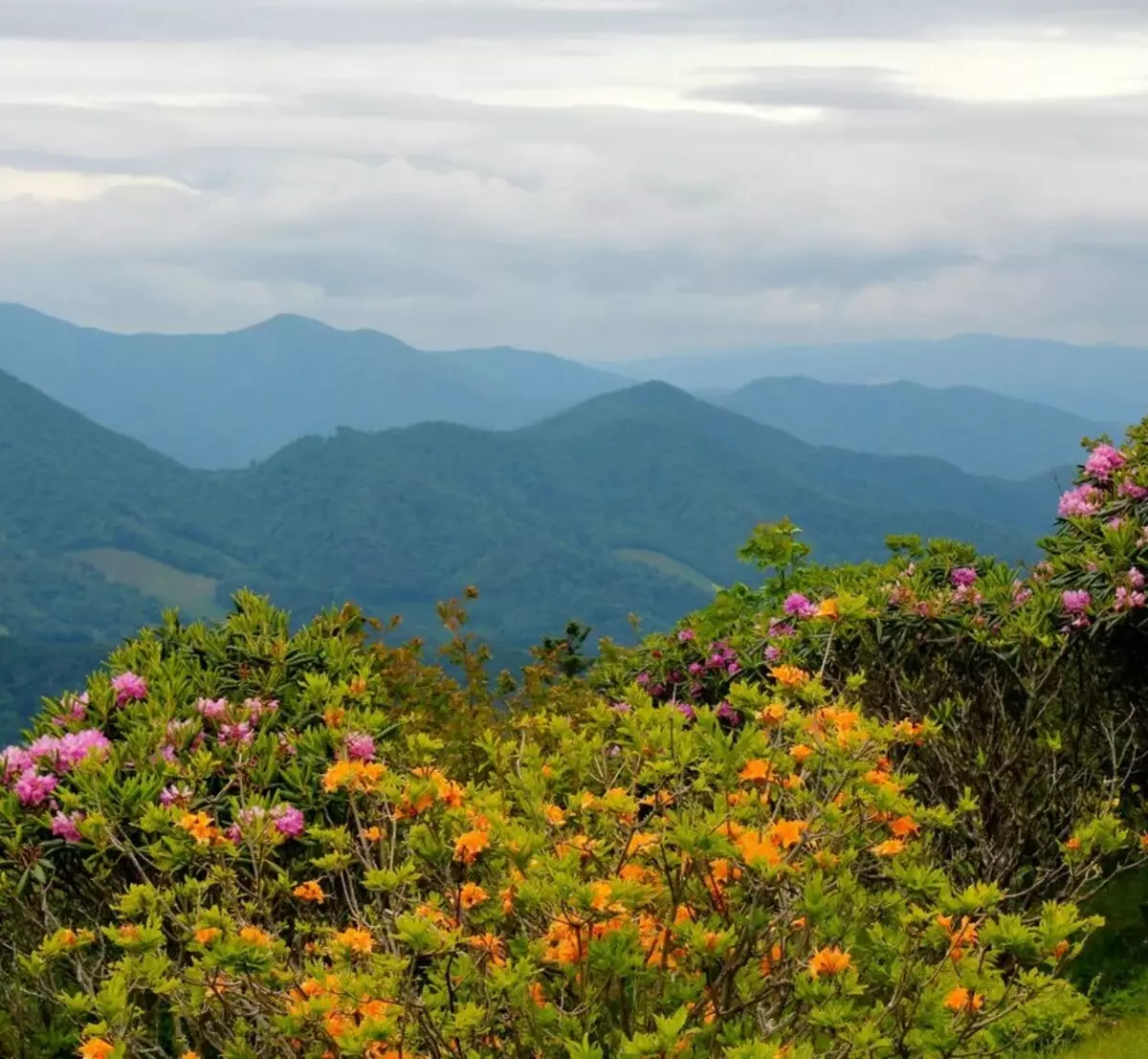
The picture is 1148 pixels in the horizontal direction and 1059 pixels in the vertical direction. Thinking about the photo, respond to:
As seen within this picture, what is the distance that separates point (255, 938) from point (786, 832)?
1.40m

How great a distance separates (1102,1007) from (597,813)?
459 cm

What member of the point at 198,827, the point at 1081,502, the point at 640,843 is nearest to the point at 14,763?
the point at 198,827

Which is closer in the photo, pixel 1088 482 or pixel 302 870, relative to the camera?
pixel 302 870

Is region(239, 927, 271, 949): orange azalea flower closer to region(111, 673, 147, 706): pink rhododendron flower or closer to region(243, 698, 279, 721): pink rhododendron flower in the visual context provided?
region(243, 698, 279, 721): pink rhododendron flower

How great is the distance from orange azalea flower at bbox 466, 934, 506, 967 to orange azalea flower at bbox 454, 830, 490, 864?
21 cm

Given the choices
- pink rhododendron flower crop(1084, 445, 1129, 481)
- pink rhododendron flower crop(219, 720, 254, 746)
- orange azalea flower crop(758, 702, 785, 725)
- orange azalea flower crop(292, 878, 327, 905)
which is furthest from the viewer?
pink rhododendron flower crop(1084, 445, 1129, 481)

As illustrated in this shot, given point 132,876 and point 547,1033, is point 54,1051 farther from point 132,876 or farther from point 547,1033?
point 547,1033

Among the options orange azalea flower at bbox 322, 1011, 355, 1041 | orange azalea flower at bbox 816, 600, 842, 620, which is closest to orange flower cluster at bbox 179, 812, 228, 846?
orange azalea flower at bbox 322, 1011, 355, 1041

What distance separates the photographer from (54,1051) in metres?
5.56

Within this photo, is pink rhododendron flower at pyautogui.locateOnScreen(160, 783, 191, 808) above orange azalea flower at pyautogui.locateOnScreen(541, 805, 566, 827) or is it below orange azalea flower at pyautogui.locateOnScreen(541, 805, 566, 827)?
below

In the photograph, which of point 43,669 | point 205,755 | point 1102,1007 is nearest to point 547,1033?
point 205,755

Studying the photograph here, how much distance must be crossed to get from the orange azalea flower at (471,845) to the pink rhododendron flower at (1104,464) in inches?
234

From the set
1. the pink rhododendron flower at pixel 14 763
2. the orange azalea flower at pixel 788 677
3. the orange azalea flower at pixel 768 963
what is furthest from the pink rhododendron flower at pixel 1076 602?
the pink rhododendron flower at pixel 14 763

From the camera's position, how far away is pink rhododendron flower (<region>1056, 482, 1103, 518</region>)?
8242 millimetres
